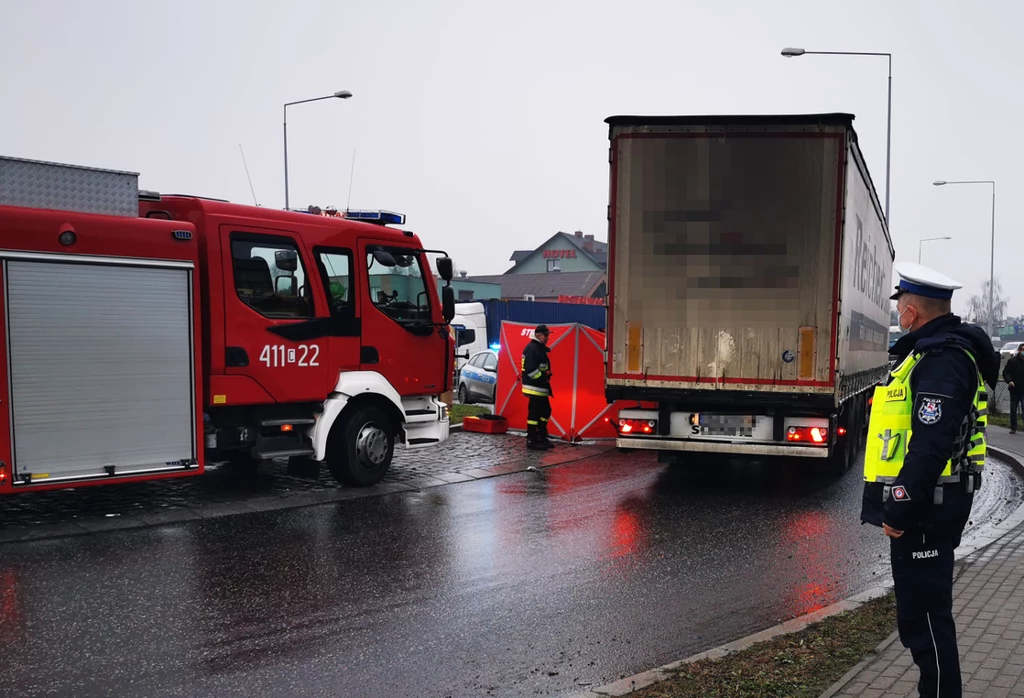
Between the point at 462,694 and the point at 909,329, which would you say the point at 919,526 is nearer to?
the point at 909,329

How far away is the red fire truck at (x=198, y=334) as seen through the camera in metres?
7.73

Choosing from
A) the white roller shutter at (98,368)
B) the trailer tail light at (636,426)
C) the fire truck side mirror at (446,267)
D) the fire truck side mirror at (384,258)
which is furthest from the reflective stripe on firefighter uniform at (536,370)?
the white roller shutter at (98,368)

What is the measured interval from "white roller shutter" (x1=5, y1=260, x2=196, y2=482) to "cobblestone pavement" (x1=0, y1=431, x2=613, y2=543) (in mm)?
520

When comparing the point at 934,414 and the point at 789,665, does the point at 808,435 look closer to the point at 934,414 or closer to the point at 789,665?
the point at 789,665

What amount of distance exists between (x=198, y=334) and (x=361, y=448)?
2240 millimetres

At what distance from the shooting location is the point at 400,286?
10508mm

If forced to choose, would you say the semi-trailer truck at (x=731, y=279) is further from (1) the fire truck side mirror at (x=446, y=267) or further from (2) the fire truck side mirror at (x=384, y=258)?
(2) the fire truck side mirror at (x=384, y=258)

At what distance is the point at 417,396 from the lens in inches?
430

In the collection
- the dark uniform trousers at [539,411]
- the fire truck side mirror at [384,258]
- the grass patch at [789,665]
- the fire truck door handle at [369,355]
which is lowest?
the grass patch at [789,665]

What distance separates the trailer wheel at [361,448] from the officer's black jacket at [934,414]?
22.9 ft

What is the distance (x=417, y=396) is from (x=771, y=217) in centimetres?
448

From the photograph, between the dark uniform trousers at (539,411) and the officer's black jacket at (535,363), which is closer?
the officer's black jacket at (535,363)

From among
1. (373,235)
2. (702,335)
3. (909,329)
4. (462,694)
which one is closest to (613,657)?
(462,694)

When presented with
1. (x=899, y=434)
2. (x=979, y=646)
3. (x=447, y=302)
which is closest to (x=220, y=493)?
(x=447, y=302)
